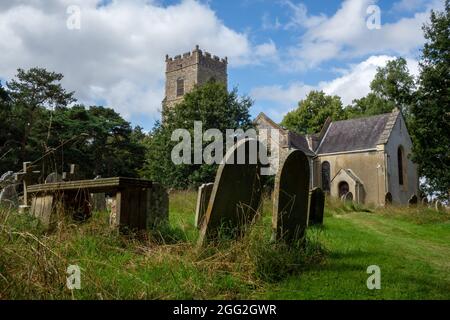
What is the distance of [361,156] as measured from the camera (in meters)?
33.8

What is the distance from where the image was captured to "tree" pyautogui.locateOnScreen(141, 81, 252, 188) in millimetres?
28453

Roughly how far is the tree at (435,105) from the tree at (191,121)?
12935mm

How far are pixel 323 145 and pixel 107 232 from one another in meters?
33.2

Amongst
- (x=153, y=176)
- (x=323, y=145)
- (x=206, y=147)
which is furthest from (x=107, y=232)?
(x=323, y=145)

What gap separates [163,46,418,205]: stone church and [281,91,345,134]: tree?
7315mm

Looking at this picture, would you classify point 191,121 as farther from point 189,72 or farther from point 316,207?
point 189,72

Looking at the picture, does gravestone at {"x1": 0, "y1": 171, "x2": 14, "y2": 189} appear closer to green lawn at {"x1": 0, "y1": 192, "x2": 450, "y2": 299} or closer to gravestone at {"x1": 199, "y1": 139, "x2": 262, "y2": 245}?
green lawn at {"x1": 0, "y1": 192, "x2": 450, "y2": 299}

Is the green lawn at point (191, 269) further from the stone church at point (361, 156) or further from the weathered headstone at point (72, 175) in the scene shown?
the stone church at point (361, 156)

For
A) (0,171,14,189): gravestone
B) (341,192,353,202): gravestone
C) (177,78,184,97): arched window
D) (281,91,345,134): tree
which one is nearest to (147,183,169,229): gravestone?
(0,171,14,189): gravestone

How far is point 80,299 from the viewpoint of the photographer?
3.35m

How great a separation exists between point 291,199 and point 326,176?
3144 centimetres

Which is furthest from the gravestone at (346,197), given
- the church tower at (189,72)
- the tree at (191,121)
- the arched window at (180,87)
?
the arched window at (180,87)

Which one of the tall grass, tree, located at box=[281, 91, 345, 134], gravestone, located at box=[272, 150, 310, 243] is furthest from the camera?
tree, located at box=[281, 91, 345, 134]

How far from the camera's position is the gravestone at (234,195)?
513cm
